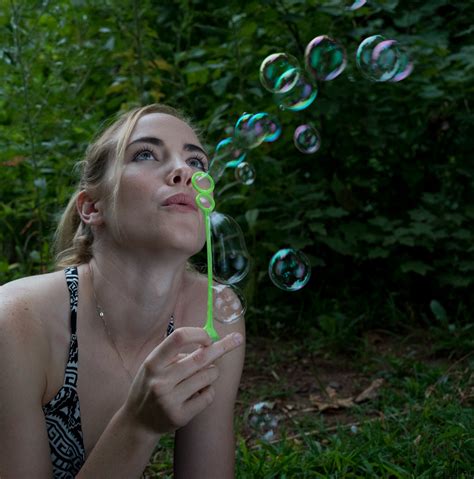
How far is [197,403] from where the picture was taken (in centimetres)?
161

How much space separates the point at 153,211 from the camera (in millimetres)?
1767

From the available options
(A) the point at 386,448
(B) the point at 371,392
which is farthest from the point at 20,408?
(B) the point at 371,392

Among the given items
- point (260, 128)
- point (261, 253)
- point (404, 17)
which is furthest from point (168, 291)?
point (404, 17)

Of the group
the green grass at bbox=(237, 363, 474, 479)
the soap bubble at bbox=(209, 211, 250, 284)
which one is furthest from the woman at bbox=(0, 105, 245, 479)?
the green grass at bbox=(237, 363, 474, 479)

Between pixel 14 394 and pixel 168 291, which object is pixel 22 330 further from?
pixel 168 291

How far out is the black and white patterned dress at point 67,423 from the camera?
1938mm

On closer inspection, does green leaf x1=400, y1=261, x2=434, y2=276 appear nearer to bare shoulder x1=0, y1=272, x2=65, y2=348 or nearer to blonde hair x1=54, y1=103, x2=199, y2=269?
blonde hair x1=54, y1=103, x2=199, y2=269

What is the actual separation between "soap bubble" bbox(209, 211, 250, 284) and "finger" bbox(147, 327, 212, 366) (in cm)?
70

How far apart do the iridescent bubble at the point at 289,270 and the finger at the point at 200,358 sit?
2.90ft

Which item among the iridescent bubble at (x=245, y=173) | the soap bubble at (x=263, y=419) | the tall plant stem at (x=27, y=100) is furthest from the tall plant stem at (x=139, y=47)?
the soap bubble at (x=263, y=419)

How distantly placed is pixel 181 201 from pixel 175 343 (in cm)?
40

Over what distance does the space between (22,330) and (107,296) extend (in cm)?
28

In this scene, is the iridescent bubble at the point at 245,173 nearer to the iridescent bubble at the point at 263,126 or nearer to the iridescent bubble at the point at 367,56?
the iridescent bubble at the point at 263,126

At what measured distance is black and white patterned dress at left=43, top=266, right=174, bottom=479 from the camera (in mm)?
1938
